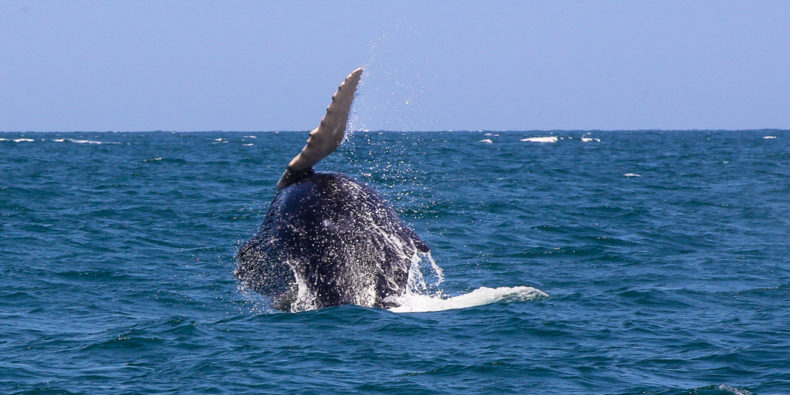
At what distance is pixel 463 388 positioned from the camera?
846 centimetres

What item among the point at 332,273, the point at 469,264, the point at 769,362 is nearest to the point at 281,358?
the point at 332,273

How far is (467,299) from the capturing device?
12508 mm

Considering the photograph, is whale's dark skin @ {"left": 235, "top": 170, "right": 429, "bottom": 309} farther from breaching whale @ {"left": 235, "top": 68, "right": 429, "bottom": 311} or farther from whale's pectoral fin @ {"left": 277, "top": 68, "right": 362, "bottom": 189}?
whale's pectoral fin @ {"left": 277, "top": 68, "right": 362, "bottom": 189}

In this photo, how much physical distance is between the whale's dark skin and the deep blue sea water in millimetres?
357

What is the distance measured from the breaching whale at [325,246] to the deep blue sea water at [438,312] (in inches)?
12.9

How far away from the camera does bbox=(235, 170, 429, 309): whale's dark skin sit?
9.27m

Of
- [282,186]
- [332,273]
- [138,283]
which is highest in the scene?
[282,186]

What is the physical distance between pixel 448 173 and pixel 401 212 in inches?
674

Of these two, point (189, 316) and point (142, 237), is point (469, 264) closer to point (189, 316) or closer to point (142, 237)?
point (189, 316)

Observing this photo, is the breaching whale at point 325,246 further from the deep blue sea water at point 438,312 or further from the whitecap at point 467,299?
the whitecap at point 467,299

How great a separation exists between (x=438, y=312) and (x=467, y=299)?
1060 mm

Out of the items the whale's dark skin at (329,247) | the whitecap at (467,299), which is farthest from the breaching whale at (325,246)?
the whitecap at (467,299)

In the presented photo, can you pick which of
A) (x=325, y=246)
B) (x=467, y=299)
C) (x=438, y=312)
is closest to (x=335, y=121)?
(x=325, y=246)

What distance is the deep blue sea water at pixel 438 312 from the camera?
351 inches
